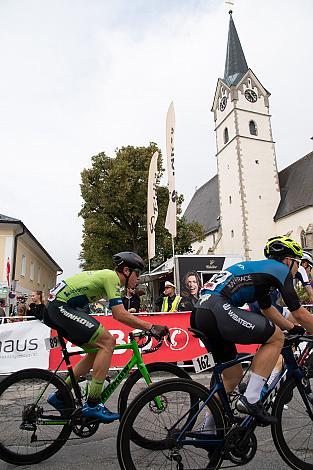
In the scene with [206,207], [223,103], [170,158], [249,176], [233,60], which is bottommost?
[170,158]

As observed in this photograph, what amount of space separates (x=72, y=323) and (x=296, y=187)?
4285cm

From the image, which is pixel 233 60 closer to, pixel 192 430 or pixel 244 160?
pixel 244 160

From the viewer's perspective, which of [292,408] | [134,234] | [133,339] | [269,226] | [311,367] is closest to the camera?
[292,408]

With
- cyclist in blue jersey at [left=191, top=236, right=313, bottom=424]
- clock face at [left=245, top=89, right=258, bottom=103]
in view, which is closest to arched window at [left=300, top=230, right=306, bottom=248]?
clock face at [left=245, top=89, right=258, bottom=103]

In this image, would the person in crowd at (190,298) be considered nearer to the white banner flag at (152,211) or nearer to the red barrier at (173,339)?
the red barrier at (173,339)

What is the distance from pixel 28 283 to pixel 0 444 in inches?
1203

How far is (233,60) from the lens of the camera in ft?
169

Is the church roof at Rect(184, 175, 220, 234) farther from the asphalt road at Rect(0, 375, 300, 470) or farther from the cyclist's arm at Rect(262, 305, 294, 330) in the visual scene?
the cyclist's arm at Rect(262, 305, 294, 330)

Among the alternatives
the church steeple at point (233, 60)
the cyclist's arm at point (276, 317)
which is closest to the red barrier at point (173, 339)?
the cyclist's arm at point (276, 317)

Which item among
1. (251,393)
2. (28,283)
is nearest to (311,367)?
(251,393)

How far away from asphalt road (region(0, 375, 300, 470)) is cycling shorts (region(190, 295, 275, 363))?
1.01m

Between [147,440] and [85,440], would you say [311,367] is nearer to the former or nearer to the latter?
[147,440]

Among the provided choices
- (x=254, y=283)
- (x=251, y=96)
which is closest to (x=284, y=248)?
(x=254, y=283)

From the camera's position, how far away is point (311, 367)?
3203mm
